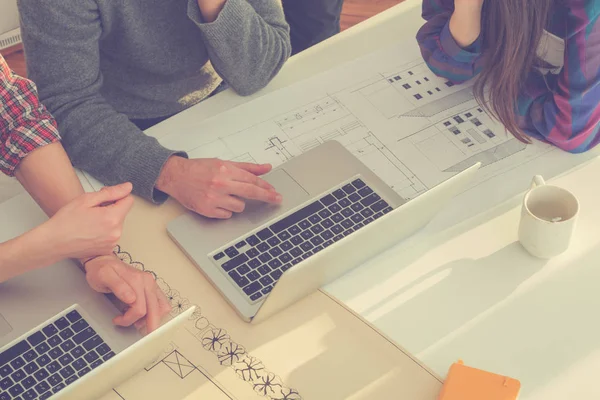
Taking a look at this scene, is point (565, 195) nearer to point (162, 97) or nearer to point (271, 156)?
point (271, 156)

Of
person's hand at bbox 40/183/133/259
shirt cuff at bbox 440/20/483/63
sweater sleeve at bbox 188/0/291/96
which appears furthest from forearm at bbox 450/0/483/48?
person's hand at bbox 40/183/133/259

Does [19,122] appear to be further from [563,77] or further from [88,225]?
[563,77]

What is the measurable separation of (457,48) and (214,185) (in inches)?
19.7

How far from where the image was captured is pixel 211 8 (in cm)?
118

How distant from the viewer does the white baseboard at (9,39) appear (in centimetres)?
232

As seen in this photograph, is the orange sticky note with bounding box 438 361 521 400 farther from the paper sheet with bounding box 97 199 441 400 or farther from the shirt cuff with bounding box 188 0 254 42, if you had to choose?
the shirt cuff with bounding box 188 0 254 42

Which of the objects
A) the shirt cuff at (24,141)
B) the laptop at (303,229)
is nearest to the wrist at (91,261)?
the laptop at (303,229)

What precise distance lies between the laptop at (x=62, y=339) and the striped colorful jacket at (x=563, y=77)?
700mm

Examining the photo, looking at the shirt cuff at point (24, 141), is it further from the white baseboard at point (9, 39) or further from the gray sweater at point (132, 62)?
the white baseboard at point (9, 39)

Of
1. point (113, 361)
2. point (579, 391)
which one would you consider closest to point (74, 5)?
point (113, 361)

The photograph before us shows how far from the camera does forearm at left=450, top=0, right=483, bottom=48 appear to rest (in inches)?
47.4

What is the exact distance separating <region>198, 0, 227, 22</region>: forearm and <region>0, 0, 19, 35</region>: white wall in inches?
51.5

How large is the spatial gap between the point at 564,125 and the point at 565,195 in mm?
181

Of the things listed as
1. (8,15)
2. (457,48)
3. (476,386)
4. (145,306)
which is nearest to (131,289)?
(145,306)
